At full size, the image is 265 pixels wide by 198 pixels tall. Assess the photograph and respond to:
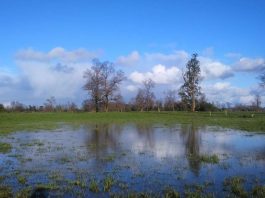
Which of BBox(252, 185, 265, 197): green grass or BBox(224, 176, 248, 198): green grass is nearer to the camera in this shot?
BBox(252, 185, 265, 197): green grass

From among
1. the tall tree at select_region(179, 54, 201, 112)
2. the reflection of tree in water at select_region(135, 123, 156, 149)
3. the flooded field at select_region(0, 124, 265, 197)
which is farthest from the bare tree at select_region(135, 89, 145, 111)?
the flooded field at select_region(0, 124, 265, 197)

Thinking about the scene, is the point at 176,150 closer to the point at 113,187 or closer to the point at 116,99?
the point at 113,187

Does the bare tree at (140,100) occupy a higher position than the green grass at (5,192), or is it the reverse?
the bare tree at (140,100)

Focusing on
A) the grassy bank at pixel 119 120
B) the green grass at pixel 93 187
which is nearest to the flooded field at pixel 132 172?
the green grass at pixel 93 187

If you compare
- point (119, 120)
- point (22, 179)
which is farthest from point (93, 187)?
point (119, 120)

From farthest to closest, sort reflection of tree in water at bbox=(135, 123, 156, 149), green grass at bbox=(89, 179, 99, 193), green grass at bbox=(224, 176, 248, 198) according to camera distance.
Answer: reflection of tree in water at bbox=(135, 123, 156, 149) < green grass at bbox=(89, 179, 99, 193) < green grass at bbox=(224, 176, 248, 198)

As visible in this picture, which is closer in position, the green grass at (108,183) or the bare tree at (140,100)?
the green grass at (108,183)

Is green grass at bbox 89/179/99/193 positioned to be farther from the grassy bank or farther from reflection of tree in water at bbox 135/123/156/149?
the grassy bank

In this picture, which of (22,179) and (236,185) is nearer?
(236,185)

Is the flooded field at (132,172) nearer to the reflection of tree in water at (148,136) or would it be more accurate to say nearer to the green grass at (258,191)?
the green grass at (258,191)

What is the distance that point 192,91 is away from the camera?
9800cm

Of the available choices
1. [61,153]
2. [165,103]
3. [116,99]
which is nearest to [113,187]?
[61,153]

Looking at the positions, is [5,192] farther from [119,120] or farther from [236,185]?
[119,120]

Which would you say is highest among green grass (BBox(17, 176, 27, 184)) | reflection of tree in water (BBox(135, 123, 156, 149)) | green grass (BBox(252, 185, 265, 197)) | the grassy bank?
the grassy bank
